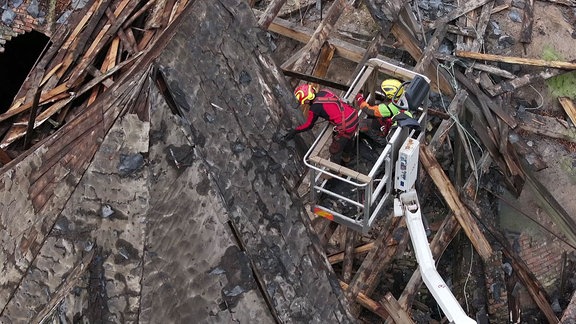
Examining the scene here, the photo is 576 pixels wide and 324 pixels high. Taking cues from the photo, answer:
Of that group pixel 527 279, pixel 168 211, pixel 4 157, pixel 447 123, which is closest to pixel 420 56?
pixel 447 123

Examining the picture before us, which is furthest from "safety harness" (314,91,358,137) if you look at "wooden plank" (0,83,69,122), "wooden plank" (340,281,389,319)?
"wooden plank" (0,83,69,122)

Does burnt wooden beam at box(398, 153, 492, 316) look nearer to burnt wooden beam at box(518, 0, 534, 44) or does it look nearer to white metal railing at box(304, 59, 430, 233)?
white metal railing at box(304, 59, 430, 233)

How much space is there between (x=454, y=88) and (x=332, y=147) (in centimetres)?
316

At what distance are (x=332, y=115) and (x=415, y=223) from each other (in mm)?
1226

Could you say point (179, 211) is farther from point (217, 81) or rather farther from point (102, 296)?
point (217, 81)

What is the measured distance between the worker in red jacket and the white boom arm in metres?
0.65

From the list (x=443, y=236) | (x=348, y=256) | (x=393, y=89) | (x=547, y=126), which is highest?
(x=393, y=89)

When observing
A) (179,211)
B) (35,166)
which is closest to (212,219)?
(179,211)

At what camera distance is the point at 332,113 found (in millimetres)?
6309

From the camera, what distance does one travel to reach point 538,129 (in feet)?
31.7

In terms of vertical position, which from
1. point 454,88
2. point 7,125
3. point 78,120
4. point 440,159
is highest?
point 78,120

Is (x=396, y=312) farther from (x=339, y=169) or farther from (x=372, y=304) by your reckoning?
(x=339, y=169)

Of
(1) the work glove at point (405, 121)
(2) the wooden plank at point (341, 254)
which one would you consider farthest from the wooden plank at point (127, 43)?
(2) the wooden plank at point (341, 254)

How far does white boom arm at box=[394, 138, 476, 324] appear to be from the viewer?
18.5 ft
